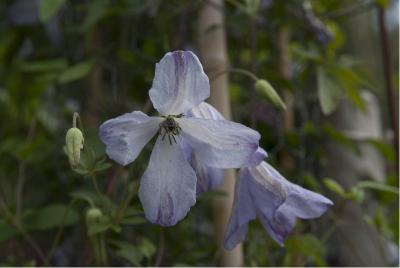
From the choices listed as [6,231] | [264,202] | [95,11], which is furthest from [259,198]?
[95,11]

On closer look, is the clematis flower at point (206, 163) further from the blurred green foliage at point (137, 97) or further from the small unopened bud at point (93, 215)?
the blurred green foliage at point (137, 97)

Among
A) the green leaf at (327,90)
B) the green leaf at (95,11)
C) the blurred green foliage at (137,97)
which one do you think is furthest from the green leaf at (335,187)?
the green leaf at (95,11)

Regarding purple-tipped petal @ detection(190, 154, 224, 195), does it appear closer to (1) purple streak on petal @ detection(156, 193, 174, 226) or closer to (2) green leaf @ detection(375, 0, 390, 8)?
(1) purple streak on petal @ detection(156, 193, 174, 226)

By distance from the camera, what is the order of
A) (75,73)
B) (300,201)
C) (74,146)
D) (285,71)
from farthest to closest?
(285,71)
(75,73)
(300,201)
(74,146)

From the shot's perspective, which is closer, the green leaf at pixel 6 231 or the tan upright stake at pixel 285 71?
the green leaf at pixel 6 231

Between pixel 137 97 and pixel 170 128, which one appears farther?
pixel 137 97

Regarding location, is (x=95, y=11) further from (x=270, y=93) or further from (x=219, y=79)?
(x=270, y=93)

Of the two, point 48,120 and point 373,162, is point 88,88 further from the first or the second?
point 373,162
